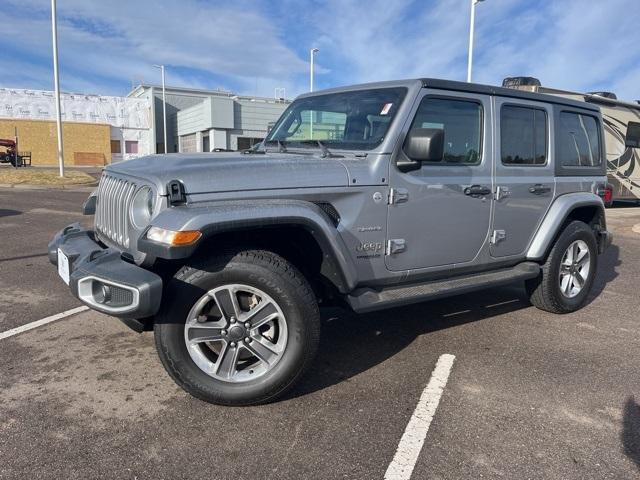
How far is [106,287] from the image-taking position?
2709 mm

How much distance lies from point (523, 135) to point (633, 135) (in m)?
11.7

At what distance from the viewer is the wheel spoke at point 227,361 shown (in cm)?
302

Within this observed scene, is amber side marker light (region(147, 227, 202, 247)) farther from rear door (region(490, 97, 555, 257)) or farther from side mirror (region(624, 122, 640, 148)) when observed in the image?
side mirror (region(624, 122, 640, 148))

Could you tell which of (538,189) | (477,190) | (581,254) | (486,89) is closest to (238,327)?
(477,190)

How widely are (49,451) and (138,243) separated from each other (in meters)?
1.12

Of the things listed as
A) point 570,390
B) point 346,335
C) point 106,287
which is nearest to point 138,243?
point 106,287

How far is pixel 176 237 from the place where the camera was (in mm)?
2643

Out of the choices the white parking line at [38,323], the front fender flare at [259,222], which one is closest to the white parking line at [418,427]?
the front fender flare at [259,222]

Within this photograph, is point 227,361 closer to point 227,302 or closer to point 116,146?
point 227,302

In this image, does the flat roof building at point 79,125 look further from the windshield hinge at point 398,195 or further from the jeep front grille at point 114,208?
the windshield hinge at point 398,195

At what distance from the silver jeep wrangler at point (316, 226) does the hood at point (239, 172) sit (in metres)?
0.01

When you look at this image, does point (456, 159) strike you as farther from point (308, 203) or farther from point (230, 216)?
point (230, 216)

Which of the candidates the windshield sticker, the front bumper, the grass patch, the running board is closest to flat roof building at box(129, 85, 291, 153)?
the grass patch

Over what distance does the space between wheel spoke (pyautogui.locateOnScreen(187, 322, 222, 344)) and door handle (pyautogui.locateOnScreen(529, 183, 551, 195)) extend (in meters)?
3.00
